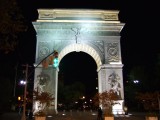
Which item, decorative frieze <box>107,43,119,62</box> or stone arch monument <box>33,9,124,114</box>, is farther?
decorative frieze <box>107,43,119,62</box>

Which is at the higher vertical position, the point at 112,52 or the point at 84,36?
the point at 84,36

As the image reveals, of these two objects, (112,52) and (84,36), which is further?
(84,36)

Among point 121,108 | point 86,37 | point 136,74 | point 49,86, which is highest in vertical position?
point 86,37

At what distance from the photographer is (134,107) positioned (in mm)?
49906

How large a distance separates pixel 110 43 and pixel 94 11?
5061mm

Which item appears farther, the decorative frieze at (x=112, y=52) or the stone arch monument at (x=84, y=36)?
the decorative frieze at (x=112, y=52)

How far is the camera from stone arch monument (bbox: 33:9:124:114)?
108 feet

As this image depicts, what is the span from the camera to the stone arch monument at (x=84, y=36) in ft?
108

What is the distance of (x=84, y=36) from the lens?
34250mm

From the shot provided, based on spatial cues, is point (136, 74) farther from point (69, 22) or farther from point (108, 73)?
point (69, 22)

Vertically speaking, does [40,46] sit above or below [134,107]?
above

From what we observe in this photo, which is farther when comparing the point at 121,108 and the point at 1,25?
the point at 121,108

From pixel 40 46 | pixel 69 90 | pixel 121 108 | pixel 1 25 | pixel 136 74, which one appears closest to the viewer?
pixel 1 25

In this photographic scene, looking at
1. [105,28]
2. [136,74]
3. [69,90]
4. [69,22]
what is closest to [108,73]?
[105,28]
